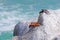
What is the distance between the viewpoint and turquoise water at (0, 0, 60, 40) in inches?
445

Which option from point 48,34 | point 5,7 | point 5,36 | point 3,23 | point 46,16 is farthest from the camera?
point 5,7

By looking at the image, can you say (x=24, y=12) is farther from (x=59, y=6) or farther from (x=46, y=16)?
(x=46, y=16)

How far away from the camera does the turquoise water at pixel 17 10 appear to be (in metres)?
11.3

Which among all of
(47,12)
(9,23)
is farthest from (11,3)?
(47,12)

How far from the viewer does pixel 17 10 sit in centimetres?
1295

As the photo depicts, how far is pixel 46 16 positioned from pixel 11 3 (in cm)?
863

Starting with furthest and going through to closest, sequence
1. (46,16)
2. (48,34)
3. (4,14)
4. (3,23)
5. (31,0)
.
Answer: (31,0), (4,14), (3,23), (46,16), (48,34)

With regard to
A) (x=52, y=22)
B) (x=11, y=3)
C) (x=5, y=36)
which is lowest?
(x=5, y=36)

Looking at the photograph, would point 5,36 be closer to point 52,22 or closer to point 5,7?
point 5,7

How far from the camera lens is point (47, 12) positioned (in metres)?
5.68

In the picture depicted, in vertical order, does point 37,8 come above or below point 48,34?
above

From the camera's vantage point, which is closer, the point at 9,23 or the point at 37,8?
the point at 9,23

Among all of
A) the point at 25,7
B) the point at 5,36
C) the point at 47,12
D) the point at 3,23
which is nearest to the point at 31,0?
the point at 25,7

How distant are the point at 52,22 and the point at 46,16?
240 mm
